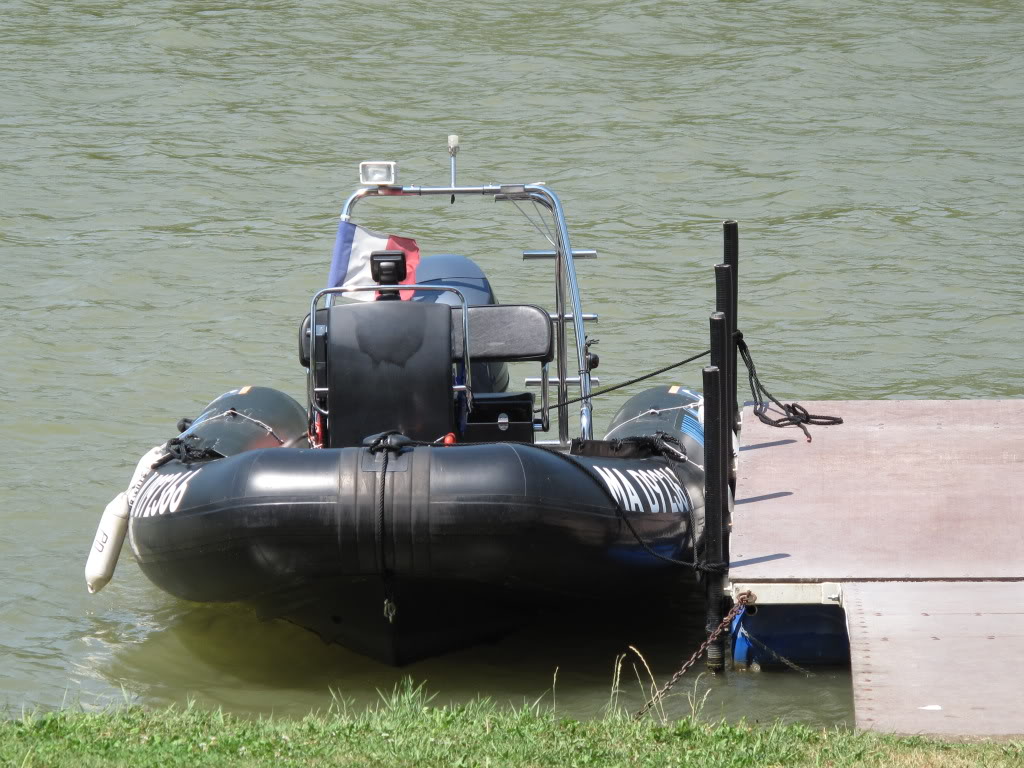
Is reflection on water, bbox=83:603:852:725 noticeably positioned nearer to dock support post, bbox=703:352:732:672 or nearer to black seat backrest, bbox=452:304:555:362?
dock support post, bbox=703:352:732:672

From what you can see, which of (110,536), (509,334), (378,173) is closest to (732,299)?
(509,334)

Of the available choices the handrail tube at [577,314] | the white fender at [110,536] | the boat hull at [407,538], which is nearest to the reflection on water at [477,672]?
the boat hull at [407,538]

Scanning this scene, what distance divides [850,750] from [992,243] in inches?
360

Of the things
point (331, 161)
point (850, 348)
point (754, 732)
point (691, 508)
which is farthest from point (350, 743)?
point (331, 161)

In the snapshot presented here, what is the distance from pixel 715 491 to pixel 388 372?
1.23 m

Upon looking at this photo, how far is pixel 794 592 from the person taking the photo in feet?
15.5

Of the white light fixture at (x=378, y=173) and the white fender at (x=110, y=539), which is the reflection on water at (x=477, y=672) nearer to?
the white fender at (x=110, y=539)

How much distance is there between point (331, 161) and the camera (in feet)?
46.3

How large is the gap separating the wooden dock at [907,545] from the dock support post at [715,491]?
0.35 ft

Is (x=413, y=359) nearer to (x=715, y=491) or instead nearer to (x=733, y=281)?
(x=715, y=491)

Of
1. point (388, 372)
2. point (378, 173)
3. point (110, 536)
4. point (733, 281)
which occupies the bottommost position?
point (110, 536)

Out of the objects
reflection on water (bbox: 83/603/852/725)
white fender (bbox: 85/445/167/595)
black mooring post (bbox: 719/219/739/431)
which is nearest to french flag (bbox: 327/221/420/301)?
white fender (bbox: 85/445/167/595)

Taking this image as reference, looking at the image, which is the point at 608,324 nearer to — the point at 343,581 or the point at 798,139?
the point at 798,139

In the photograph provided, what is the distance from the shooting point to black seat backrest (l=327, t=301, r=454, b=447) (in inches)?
213
